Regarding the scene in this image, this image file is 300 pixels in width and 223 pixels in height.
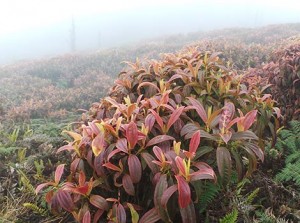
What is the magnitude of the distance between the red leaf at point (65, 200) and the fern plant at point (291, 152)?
1754 mm

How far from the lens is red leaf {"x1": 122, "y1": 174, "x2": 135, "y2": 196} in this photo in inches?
82.4

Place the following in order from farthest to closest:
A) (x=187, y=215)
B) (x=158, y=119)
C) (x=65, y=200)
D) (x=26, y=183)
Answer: (x=26, y=183) < (x=158, y=119) < (x=65, y=200) < (x=187, y=215)

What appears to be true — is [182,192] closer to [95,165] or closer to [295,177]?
[95,165]

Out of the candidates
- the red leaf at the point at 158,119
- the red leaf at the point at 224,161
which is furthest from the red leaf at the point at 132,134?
the red leaf at the point at 224,161

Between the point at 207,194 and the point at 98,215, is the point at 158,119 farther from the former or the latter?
the point at 98,215

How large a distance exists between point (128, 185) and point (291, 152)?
1.93 metres

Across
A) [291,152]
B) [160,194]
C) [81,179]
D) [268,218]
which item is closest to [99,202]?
[81,179]

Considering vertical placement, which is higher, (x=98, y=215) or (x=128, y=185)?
(x=128, y=185)

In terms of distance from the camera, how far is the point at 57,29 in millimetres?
66688

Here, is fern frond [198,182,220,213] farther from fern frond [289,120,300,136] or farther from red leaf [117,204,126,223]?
fern frond [289,120,300,136]

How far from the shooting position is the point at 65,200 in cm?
215

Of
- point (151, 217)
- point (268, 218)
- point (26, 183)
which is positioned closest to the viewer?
point (151, 217)

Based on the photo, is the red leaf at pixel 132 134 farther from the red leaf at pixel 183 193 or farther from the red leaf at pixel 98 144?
the red leaf at pixel 183 193

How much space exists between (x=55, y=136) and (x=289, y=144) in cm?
326
